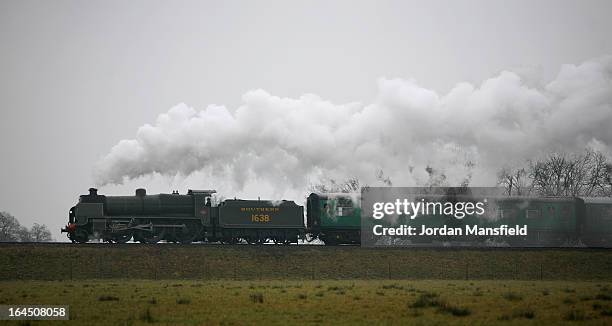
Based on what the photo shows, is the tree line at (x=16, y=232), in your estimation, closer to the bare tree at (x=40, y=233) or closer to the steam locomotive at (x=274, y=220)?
the bare tree at (x=40, y=233)

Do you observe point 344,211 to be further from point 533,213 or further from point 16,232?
point 16,232

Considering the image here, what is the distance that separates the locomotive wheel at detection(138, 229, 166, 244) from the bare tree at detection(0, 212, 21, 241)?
91126 mm

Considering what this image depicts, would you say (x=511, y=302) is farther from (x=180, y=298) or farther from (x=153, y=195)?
(x=153, y=195)

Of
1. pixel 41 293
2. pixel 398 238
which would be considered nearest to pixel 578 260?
pixel 398 238

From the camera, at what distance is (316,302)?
2634 cm

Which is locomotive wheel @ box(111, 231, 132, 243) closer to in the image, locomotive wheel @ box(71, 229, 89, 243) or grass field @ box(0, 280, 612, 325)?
locomotive wheel @ box(71, 229, 89, 243)

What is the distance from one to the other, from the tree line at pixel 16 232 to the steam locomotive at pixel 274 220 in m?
91.1

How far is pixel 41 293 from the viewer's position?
94.0 ft

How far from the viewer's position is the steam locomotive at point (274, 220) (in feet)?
139

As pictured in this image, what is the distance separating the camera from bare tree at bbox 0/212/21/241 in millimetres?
128125

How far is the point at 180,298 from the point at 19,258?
15141 mm

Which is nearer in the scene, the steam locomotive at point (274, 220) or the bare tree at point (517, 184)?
the steam locomotive at point (274, 220)

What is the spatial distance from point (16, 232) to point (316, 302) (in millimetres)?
126254

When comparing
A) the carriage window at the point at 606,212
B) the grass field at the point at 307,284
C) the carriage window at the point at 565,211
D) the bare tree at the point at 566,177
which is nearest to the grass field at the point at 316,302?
the grass field at the point at 307,284
